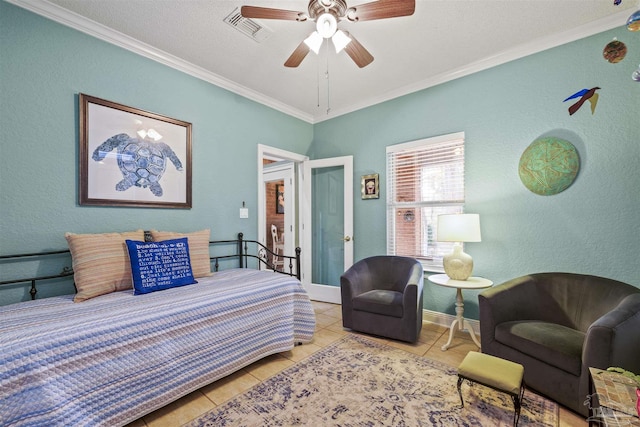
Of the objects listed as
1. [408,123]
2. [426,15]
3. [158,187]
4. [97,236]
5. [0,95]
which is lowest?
[97,236]

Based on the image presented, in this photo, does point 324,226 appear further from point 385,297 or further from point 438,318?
point 438,318

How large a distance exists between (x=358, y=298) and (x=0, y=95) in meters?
3.25

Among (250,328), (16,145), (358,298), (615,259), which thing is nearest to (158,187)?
(16,145)

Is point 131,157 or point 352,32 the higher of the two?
point 352,32

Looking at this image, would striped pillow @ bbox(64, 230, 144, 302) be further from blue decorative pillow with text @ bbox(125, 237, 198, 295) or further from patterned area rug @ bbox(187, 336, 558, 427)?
patterned area rug @ bbox(187, 336, 558, 427)

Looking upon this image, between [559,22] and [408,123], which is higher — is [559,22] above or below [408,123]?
above

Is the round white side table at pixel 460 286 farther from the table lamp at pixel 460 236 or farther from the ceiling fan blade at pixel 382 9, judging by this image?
the ceiling fan blade at pixel 382 9

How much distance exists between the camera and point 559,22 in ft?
7.52

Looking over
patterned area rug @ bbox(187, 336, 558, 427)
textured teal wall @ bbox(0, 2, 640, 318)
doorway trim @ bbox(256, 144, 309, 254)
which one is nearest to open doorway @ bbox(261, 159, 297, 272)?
doorway trim @ bbox(256, 144, 309, 254)

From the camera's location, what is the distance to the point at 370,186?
3.73 metres

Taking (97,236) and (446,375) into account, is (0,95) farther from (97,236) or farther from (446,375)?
(446,375)

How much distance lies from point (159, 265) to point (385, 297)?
2041mm

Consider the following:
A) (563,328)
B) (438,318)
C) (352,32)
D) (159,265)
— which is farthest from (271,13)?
(438,318)

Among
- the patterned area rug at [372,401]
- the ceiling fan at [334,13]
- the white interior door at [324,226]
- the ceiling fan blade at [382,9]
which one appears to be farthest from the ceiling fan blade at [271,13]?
the patterned area rug at [372,401]
